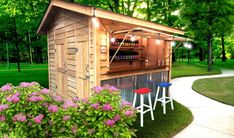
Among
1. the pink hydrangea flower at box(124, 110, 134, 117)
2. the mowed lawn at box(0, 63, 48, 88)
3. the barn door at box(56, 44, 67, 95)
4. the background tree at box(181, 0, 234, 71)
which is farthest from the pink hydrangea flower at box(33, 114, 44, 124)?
Result: the background tree at box(181, 0, 234, 71)

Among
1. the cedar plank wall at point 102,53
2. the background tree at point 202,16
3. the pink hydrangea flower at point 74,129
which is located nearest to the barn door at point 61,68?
the cedar plank wall at point 102,53

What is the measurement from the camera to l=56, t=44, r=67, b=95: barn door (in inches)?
267

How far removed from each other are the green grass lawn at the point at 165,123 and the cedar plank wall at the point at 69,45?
2087 millimetres

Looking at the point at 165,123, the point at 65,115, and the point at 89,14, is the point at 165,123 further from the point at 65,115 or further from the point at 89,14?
the point at 89,14

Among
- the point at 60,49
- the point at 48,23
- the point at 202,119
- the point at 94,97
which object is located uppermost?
the point at 48,23

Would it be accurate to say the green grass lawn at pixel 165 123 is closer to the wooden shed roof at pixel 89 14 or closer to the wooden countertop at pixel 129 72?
the wooden countertop at pixel 129 72

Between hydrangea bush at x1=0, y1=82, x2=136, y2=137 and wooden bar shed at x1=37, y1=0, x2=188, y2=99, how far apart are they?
79.0 inches

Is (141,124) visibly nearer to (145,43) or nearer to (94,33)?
(94,33)

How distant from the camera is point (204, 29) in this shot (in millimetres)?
15672

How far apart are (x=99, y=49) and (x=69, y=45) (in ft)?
5.97

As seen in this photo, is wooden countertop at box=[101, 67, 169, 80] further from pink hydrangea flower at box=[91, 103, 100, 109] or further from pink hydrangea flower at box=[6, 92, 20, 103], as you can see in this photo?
pink hydrangea flower at box=[6, 92, 20, 103]

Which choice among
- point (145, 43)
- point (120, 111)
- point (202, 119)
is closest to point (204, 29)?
point (145, 43)

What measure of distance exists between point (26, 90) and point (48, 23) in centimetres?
534

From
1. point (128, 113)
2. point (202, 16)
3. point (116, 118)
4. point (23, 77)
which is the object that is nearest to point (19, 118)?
point (116, 118)
